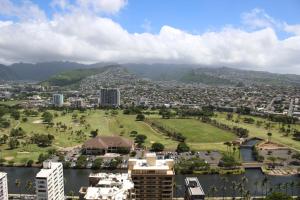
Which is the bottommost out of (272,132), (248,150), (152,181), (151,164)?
(248,150)

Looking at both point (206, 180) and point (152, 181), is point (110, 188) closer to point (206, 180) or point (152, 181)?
point (152, 181)

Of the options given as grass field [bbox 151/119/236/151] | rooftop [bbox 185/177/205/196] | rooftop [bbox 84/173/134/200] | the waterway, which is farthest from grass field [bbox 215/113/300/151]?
rooftop [bbox 84/173/134/200]

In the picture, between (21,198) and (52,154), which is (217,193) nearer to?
(21,198)

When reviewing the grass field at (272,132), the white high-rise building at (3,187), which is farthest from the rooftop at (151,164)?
the grass field at (272,132)

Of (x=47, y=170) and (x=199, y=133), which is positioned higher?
(x=47, y=170)

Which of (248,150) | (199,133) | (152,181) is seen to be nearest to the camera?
(152,181)

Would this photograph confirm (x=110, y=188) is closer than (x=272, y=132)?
Yes

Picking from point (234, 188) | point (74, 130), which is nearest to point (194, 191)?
point (234, 188)
